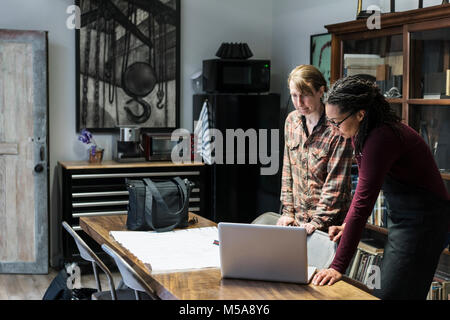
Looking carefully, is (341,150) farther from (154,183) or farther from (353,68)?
(353,68)

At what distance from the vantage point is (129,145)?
513cm

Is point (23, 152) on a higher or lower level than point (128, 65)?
lower

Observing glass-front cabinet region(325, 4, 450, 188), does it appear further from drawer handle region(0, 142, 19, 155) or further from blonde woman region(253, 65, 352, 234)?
drawer handle region(0, 142, 19, 155)

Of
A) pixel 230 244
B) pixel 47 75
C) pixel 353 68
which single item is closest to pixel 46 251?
pixel 47 75

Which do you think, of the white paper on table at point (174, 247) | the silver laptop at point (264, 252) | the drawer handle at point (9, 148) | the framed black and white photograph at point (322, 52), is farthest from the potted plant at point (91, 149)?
the silver laptop at point (264, 252)

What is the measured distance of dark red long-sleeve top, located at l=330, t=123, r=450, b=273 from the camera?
215 centimetres

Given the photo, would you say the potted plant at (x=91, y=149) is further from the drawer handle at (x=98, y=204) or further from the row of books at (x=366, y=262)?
the row of books at (x=366, y=262)

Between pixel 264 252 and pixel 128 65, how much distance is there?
3541mm

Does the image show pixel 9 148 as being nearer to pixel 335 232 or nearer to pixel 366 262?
pixel 366 262

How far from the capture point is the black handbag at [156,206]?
2.96 metres

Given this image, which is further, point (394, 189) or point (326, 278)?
point (394, 189)

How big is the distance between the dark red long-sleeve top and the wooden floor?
2.83 m

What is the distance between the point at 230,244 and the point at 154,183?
1053mm

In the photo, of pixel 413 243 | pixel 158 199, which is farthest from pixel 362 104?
pixel 158 199
